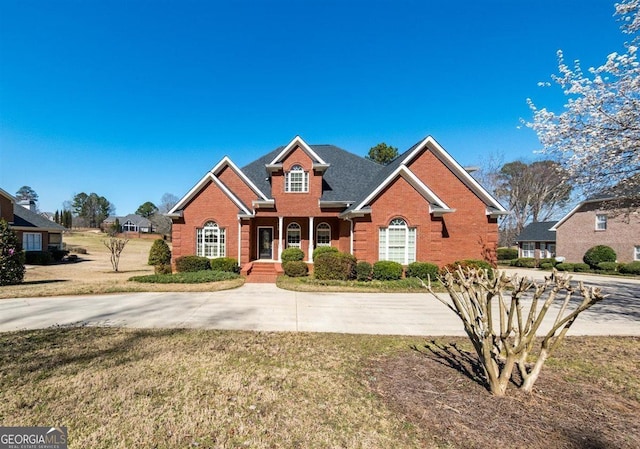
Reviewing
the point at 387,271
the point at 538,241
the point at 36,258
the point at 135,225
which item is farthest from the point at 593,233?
the point at 135,225

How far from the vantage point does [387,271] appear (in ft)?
47.1

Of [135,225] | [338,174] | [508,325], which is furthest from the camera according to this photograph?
[135,225]

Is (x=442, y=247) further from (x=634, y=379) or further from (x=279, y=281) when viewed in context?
(x=634, y=379)

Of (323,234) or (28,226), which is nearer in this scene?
(323,234)

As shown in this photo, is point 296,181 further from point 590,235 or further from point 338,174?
point 590,235

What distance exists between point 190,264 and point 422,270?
1304 cm

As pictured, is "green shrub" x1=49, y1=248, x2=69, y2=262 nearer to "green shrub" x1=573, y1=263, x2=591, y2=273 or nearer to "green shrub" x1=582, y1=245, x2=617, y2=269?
"green shrub" x1=573, y1=263, x2=591, y2=273

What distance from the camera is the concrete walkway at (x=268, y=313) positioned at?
722 centimetres

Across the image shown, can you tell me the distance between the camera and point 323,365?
16.1 feet

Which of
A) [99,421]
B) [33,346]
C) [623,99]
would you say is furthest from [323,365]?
[623,99]

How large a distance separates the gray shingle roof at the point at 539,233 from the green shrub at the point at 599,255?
25.0 feet

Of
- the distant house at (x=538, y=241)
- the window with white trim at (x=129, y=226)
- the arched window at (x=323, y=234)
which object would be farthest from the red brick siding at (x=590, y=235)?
the window with white trim at (x=129, y=226)

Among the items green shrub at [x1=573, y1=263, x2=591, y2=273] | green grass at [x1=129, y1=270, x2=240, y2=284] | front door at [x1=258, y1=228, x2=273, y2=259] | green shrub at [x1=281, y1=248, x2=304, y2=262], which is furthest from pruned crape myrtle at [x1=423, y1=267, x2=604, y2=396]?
green shrub at [x1=573, y1=263, x2=591, y2=273]

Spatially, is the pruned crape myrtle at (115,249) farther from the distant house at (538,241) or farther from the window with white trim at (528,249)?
the window with white trim at (528,249)
